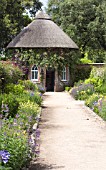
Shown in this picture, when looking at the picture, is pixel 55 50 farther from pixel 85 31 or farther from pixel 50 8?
pixel 50 8

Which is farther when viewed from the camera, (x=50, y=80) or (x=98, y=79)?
(x=50, y=80)

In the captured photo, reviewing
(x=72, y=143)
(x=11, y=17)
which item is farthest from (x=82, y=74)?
(x=72, y=143)

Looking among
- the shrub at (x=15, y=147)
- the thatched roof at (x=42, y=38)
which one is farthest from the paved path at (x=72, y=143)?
the thatched roof at (x=42, y=38)

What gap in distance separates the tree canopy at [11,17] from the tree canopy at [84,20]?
4093 mm

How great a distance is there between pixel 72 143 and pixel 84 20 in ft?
127

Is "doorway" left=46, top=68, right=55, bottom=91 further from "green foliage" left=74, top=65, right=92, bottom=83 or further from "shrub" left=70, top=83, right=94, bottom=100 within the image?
"shrub" left=70, top=83, right=94, bottom=100

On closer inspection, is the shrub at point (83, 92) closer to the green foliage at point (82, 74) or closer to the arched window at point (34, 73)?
the arched window at point (34, 73)

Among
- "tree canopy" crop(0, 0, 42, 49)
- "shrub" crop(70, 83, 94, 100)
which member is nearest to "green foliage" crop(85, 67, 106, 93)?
"shrub" crop(70, 83, 94, 100)

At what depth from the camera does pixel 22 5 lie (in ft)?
153

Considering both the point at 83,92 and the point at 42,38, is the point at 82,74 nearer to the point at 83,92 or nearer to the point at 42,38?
the point at 42,38

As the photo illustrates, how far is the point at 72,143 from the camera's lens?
11.0m

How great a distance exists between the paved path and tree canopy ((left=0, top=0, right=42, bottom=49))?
81.4 feet

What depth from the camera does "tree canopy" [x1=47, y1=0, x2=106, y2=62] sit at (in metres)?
47.5

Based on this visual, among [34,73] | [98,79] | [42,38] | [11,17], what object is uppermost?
[11,17]
